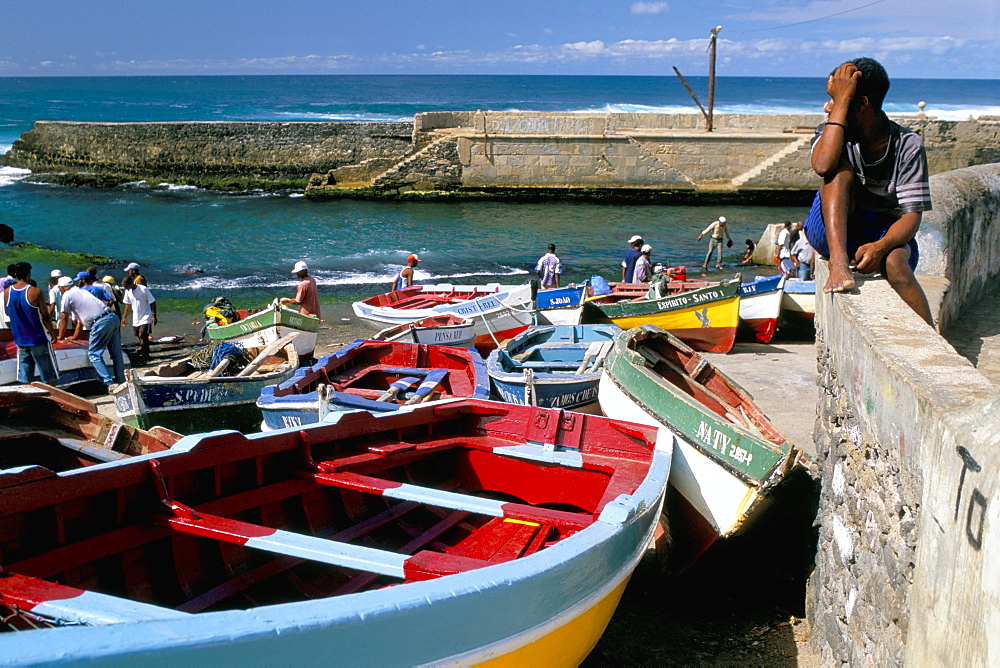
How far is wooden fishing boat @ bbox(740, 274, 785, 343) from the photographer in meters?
12.4

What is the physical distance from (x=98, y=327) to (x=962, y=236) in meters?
10.6

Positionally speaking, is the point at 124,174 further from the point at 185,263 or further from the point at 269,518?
the point at 269,518

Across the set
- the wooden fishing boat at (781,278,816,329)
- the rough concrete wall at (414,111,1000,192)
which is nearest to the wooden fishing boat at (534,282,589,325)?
the wooden fishing boat at (781,278,816,329)

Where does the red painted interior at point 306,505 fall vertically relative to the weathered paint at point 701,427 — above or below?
below

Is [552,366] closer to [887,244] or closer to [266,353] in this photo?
[266,353]

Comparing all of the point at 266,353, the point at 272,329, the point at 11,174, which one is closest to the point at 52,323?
the point at 272,329

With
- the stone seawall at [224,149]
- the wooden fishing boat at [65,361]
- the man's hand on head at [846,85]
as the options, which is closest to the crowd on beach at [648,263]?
the wooden fishing boat at [65,361]

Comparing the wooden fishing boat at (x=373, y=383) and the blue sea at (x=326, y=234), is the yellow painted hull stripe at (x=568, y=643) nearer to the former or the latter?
the wooden fishing boat at (x=373, y=383)

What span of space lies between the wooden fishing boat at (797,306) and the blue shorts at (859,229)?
8718 millimetres

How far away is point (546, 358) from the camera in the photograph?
Answer: 9703 millimetres

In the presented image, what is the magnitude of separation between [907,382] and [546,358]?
22.7ft

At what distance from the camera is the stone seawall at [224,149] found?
3778cm

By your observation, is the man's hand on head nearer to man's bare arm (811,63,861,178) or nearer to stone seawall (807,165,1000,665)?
man's bare arm (811,63,861,178)

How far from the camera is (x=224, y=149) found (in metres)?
40.4
